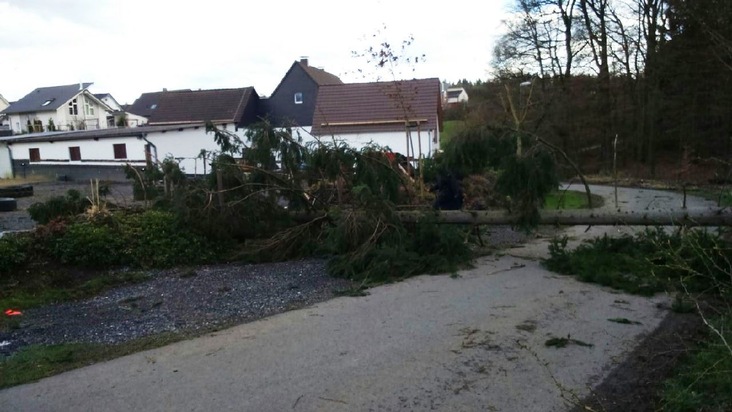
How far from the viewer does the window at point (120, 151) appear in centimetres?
3653

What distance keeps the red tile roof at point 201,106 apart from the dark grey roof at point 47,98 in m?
25.9

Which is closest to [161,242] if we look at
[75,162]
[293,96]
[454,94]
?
[75,162]

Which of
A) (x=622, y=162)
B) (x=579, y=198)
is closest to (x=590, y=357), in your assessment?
(x=579, y=198)

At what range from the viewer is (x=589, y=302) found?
23.3ft

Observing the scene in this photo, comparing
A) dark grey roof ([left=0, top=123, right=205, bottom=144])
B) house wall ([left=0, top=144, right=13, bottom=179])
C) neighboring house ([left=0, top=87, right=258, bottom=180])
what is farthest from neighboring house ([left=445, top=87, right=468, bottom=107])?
house wall ([left=0, top=144, right=13, bottom=179])

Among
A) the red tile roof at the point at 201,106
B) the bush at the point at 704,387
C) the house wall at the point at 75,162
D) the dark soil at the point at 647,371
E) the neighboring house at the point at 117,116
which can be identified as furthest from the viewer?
the neighboring house at the point at 117,116

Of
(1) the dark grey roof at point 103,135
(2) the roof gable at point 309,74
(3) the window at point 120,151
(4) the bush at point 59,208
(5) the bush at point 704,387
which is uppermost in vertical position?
(2) the roof gable at point 309,74

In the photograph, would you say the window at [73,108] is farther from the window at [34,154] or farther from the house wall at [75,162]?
the window at [34,154]

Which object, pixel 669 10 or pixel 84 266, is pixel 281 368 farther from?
pixel 669 10

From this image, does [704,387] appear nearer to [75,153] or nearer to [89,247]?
[89,247]

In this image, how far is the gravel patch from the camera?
20.9ft

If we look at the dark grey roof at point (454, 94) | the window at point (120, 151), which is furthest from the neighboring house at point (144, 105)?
the dark grey roof at point (454, 94)

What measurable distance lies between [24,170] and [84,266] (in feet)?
118

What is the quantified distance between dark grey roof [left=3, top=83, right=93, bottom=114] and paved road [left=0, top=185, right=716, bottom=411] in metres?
68.8
